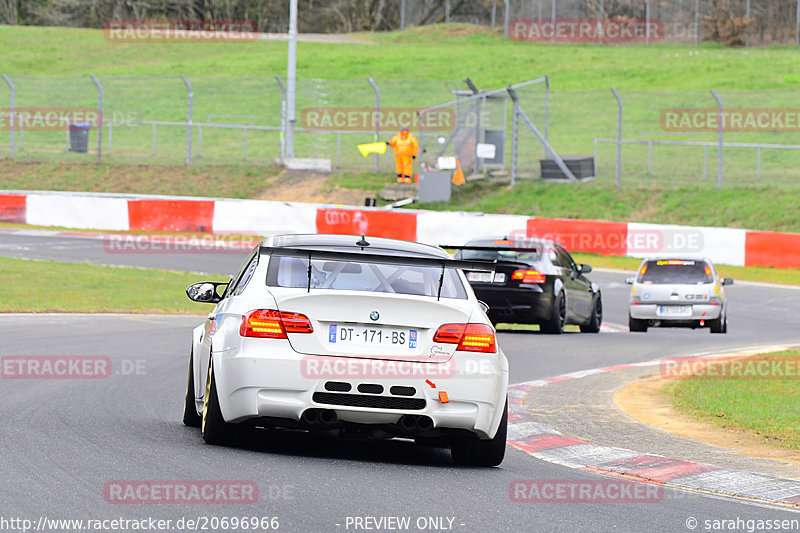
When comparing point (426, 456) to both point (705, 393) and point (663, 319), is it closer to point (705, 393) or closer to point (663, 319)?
point (705, 393)

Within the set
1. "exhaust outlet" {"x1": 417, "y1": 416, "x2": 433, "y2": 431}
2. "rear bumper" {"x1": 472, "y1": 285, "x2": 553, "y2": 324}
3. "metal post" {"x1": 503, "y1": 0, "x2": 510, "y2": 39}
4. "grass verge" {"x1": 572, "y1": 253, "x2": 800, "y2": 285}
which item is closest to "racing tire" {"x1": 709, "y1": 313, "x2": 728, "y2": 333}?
"rear bumper" {"x1": 472, "y1": 285, "x2": 553, "y2": 324}

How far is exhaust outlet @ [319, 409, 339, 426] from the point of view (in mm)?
7793

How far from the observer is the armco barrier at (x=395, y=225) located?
96.3 feet

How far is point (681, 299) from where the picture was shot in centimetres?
2075

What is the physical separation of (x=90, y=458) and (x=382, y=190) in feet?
97.8

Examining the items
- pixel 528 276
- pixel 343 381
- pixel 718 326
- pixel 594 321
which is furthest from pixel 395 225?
pixel 343 381

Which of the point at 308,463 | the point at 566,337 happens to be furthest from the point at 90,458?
the point at 566,337

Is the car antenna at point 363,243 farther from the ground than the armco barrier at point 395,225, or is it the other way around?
the car antenna at point 363,243

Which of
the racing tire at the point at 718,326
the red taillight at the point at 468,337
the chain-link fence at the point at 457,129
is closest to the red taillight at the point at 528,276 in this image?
the racing tire at the point at 718,326

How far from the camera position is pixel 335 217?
32125 mm

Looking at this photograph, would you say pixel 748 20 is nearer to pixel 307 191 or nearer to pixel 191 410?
pixel 307 191

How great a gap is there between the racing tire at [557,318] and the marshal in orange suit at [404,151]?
1726 centimetres

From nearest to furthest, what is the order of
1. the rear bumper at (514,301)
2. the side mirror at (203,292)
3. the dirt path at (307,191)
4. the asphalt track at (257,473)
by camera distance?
1. the asphalt track at (257,473)
2. the side mirror at (203,292)
3. the rear bumper at (514,301)
4. the dirt path at (307,191)

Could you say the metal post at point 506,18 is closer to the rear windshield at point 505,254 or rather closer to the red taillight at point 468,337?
the rear windshield at point 505,254
